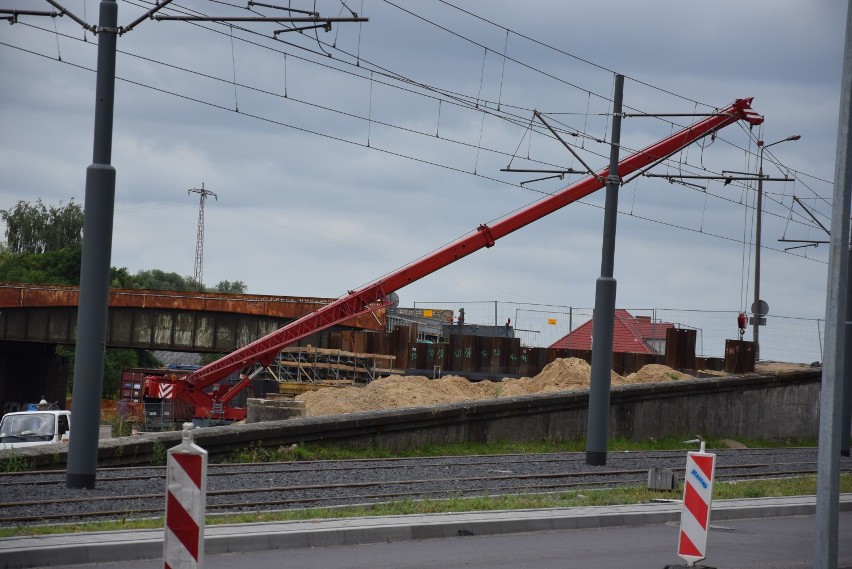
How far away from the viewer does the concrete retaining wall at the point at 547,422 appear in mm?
22203

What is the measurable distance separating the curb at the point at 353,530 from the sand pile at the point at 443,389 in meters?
17.0

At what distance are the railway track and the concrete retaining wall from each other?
4.46 ft

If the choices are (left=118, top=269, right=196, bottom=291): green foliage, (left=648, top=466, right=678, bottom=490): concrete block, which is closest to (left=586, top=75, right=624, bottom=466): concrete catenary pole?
(left=648, top=466, right=678, bottom=490): concrete block

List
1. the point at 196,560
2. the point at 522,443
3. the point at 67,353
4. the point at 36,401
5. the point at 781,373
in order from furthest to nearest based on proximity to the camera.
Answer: the point at 67,353, the point at 36,401, the point at 781,373, the point at 522,443, the point at 196,560

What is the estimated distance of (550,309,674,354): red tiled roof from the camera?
1848 inches

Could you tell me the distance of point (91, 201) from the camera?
15.8 metres

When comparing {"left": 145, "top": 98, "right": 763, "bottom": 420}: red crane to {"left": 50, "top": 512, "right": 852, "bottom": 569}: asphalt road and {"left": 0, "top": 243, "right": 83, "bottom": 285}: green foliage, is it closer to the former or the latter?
{"left": 50, "top": 512, "right": 852, "bottom": 569}: asphalt road

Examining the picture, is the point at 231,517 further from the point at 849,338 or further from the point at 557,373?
the point at 557,373

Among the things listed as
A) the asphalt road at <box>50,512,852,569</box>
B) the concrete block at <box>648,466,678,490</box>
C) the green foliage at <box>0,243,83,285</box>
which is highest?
the green foliage at <box>0,243,83,285</box>

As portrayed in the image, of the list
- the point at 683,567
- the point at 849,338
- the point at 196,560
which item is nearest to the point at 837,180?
the point at 683,567

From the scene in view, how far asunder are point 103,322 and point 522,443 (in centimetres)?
1578

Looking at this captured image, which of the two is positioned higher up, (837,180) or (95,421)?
(837,180)

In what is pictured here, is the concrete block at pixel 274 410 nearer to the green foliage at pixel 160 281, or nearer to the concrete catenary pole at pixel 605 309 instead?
the concrete catenary pole at pixel 605 309

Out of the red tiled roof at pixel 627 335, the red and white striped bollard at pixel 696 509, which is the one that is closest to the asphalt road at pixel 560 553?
the red and white striped bollard at pixel 696 509
